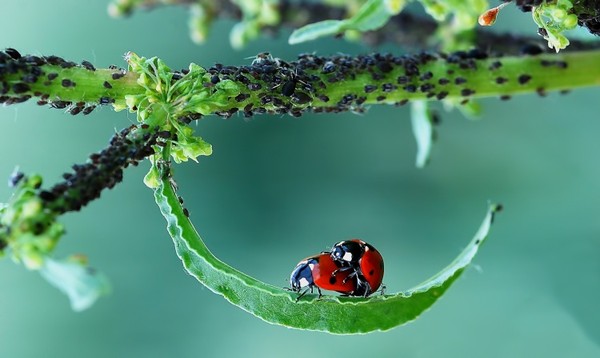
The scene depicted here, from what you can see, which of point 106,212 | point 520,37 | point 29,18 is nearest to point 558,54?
point 520,37

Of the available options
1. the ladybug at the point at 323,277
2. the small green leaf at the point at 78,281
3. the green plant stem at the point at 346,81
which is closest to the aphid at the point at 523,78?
the green plant stem at the point at 346,81

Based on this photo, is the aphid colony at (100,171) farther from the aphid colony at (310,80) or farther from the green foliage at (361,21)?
the green foliage at (361,21)

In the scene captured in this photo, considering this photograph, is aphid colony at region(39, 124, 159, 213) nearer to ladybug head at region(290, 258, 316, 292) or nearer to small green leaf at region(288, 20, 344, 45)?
small green leaf at region(288, 20, 344, 45)

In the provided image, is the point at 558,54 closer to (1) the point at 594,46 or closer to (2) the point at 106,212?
(1) the point at 594,46

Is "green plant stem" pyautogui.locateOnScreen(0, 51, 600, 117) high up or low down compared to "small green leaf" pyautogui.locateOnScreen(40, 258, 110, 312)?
up

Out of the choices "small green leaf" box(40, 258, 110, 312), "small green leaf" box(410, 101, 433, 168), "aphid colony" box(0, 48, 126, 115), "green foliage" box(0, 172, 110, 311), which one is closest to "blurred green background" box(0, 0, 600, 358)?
"small green leaf" box(410, 101, 433, 168)

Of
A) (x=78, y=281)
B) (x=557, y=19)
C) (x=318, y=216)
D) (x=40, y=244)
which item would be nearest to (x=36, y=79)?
(x=40, y=244)

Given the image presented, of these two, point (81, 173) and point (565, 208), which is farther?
point (565, 208)
